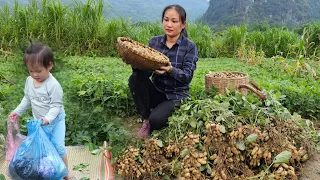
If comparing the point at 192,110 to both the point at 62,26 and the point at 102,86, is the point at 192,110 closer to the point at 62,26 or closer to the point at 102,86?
the point at 102,86

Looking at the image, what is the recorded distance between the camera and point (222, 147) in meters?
2.74

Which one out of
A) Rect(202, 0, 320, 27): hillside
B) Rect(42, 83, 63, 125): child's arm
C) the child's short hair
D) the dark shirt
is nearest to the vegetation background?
the dark shirt

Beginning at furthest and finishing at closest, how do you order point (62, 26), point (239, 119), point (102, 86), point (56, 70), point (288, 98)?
point (62, 26) < point (288, 98) < point (102, 86) < point (56, 70) < point (239, 119)

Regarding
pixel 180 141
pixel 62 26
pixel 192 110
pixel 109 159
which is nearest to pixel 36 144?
pixel 109 159

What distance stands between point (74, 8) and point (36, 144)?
22.0 feet

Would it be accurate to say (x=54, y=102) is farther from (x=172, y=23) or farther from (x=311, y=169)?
(x=311, y=169)

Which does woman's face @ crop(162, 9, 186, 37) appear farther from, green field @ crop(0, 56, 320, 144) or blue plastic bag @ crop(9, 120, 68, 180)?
blue plastic bag @ crop(9, 120, 68, 180)

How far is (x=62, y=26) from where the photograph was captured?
322 inches

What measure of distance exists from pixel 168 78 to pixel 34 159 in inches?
56.6

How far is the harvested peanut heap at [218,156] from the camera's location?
268 centimetres

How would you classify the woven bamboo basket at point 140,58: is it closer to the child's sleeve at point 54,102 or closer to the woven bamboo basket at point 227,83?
the child's sleeve at point 54,102

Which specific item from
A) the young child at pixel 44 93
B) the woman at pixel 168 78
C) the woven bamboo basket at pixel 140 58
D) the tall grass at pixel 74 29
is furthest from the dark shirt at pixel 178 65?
the tall grass at pixel 74 29

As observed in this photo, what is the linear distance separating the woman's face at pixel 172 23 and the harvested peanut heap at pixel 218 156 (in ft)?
3.11

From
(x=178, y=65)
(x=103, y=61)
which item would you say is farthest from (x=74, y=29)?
(x=178, y=65)
